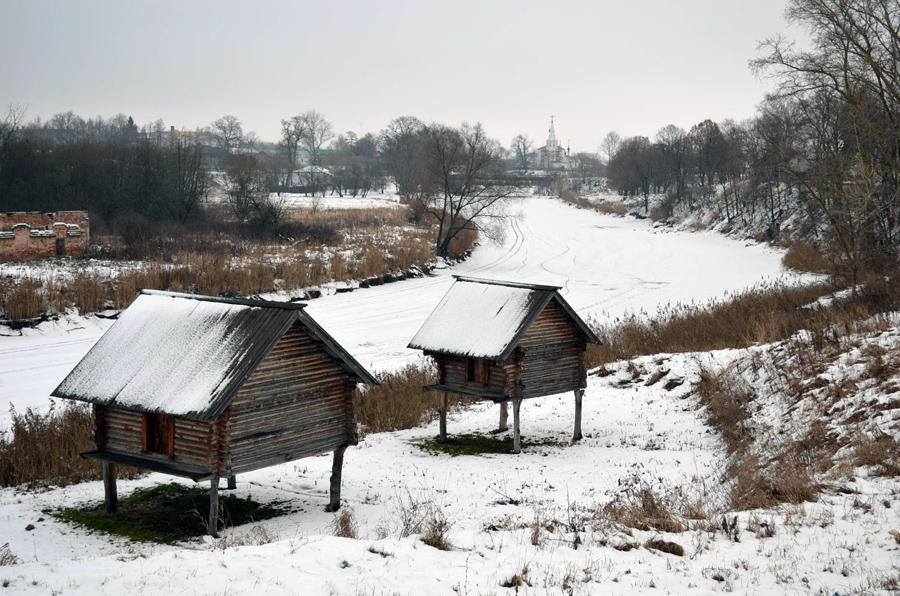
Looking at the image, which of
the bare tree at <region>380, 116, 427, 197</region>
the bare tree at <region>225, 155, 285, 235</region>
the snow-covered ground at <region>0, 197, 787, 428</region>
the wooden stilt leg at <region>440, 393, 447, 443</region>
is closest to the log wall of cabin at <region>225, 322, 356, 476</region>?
the wooden stilt leg at <region>440, 393, 447, 443</region>

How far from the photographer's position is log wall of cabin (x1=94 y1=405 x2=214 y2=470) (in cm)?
1295

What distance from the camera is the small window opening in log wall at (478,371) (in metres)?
19.1

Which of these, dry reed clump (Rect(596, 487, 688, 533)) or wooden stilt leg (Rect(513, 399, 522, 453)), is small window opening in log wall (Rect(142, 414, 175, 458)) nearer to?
dry reed clump (Rect(596, 487, 688, 533))

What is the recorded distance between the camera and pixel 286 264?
1768 inches

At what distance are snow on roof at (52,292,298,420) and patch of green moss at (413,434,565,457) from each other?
7293 millimetres

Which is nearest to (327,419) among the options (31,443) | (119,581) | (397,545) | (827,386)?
(397,545)

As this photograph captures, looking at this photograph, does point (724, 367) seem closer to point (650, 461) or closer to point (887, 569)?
point (650, 461)

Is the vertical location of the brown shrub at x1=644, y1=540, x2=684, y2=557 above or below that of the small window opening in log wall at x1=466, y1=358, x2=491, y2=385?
below

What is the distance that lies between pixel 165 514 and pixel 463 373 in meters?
7.75

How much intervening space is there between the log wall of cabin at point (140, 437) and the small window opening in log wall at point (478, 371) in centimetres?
779

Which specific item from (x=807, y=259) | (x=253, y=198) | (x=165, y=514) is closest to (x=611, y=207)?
(x=807, y=259)

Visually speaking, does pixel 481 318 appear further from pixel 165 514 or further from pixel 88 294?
pixel 88 294

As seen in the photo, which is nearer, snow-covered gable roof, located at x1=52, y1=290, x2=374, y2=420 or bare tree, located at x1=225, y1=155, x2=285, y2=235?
snow-covered gable roof, located at x1=52, y1=290, x2=374, y2=420

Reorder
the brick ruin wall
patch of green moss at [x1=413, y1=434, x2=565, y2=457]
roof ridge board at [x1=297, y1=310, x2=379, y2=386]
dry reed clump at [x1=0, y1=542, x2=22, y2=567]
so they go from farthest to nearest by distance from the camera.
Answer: the brick ruin wall < patch of green moss at [x1=413, y1=434, x2=565, y2=457] < roof ridge board at [x1=297, y1=310, x2=379, y2=386] < dry reed clump at [x1=0, y1=542, x2=22, y2=567]
